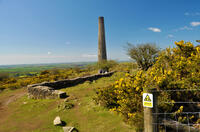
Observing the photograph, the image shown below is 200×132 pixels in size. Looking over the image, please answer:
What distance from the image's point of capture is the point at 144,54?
614 inches

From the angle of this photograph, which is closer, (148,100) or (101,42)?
(148,100)

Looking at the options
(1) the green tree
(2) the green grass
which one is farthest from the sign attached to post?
(1) the green tree

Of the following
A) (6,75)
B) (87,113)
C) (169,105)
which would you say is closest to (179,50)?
(169,105)

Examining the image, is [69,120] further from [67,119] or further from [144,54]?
[144,54]

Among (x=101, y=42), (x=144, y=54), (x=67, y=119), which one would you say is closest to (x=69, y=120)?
(x=67, y=119)

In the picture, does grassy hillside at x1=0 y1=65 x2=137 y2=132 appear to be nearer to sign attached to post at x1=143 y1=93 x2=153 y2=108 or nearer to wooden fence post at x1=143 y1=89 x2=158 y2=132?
wooden fence post at x1=143 y1=89 x2=158 y2=132

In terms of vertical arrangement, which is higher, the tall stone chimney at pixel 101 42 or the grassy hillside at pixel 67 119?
the tall stone chimney at pixel 101 42

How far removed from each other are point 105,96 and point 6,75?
23588mm

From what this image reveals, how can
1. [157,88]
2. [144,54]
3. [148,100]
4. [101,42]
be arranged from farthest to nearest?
[101,42], [144,54], [157,88], [148,100]

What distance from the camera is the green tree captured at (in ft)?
50.0

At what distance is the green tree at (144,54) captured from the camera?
1525 centimetres

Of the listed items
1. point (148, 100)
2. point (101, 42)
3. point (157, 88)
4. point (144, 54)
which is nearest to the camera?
point (148, 100)

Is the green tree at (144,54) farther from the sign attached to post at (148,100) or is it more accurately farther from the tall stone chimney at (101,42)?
the sign attached to post at (148,100)

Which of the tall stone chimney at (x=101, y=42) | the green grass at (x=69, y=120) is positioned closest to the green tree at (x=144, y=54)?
the tall stone chimney at (x=101, y=42)
